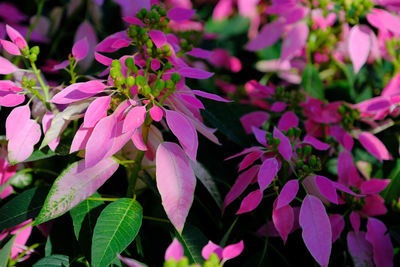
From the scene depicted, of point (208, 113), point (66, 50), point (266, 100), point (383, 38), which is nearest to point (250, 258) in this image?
point (208, 113)

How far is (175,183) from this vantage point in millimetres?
595

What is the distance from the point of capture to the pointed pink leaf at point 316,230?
61 cm

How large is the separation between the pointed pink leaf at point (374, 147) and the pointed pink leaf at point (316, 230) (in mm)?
286

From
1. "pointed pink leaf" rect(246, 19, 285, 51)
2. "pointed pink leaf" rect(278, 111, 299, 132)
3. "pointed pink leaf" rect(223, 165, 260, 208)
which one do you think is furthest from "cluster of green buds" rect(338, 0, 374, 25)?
"pointed pink leaf" rect(223, 165, 260, 208)

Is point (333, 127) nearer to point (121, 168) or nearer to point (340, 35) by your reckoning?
point (121, 168)

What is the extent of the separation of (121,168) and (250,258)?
304 millimetres

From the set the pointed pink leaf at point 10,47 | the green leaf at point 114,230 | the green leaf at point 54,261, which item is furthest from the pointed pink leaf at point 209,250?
the pointed pink leaf at point 10,47

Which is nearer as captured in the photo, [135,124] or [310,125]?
[135,124]

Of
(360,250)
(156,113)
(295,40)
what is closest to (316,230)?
(360,250)

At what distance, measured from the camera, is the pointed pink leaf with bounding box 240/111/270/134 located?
969mm

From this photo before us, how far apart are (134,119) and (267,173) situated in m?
0.23

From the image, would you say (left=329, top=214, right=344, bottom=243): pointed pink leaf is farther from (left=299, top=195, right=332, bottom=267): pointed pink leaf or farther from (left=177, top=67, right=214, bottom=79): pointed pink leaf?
(left=177, top=67, right=214, bottom=79): pointed pink leaf

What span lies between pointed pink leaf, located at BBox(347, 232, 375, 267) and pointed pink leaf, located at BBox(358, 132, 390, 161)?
19cm

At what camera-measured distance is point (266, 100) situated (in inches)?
44.3
